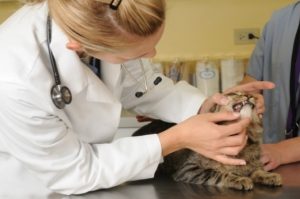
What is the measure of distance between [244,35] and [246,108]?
3.54ft

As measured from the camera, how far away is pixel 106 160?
0.92 m

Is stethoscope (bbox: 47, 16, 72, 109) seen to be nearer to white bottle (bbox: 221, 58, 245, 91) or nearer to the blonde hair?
the blonde hair

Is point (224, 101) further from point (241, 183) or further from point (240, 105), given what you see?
point (241, 183)

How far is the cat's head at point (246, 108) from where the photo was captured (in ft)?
3.58

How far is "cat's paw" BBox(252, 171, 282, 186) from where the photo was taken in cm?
101

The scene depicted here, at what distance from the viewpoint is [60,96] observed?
0.85 meters

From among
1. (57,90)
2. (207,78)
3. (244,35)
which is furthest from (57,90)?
(244,35)

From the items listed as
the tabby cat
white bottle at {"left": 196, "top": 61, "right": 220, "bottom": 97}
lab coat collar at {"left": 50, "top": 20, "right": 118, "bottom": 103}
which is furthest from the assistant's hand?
white bottle at {"left": 196, "top": 61, "right": 220, "bottom": 97}

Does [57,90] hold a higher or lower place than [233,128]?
higher

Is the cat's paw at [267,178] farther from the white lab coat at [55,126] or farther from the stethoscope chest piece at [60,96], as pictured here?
the stethoscope chest piece at [60,96]

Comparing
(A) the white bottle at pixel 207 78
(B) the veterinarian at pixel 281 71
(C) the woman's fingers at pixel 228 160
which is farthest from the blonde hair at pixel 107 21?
(A) the white bottle at pixel 207 78

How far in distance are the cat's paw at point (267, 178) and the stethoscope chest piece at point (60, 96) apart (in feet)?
1.67

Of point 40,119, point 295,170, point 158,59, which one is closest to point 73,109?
point 40,119

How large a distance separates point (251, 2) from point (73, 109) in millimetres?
1406
